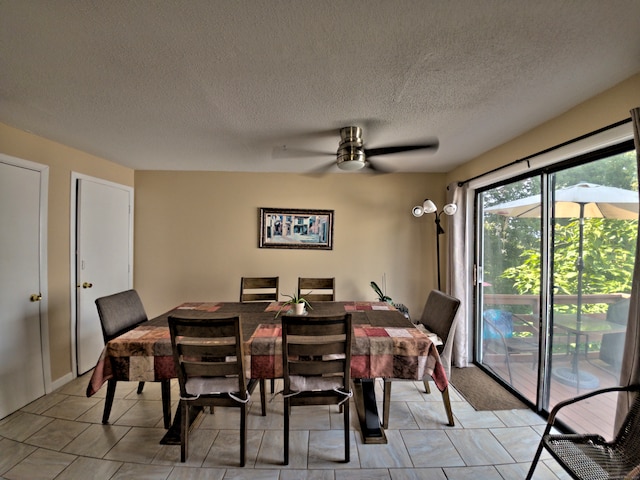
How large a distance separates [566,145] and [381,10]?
1739 millimetres

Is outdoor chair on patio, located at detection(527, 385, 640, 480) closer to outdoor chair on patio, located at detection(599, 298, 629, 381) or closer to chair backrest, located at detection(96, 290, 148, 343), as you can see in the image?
outdoor chair on patio, located at detection(599, 298, 629, 381)

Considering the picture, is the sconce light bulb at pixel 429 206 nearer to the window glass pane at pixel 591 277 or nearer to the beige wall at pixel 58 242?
the window glass pane at pixel 591 277

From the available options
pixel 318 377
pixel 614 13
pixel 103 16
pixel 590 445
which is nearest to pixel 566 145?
pixel 614 13

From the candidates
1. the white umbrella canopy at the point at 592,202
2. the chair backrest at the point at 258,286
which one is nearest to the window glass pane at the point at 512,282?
the white umbrella canopy at the point at 592,202

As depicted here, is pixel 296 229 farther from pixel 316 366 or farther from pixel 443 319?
pixel 316 366

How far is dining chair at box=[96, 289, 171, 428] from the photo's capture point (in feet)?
6.73

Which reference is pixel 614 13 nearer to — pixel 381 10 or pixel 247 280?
pixel 381 10

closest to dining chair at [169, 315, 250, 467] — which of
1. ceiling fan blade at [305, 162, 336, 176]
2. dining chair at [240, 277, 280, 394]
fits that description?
dining chair at [240, 277, 280, 394]

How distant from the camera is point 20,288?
92.4 inches

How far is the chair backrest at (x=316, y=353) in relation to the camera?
65.3 inches

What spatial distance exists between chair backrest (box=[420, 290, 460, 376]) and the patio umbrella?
863mm

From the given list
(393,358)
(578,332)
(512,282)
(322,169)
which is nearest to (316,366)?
(393,358)

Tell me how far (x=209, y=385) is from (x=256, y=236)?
2.21 metres

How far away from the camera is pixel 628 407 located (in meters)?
1.46
